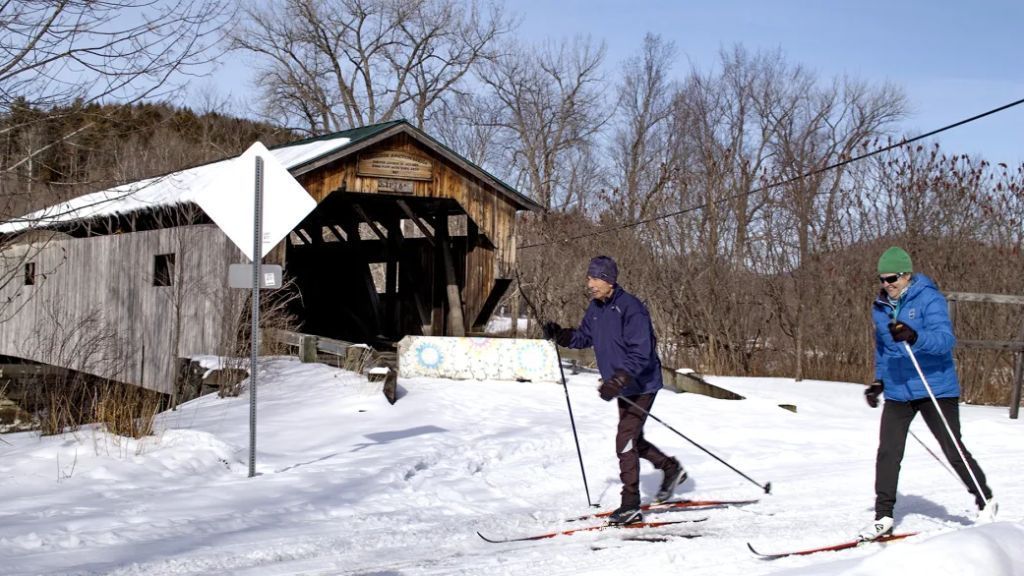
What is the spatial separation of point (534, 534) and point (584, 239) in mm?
20784

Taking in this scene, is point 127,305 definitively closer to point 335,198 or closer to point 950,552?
point 335,198

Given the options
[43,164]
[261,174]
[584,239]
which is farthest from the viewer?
[584,239]

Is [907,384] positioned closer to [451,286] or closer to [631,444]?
[631,444]

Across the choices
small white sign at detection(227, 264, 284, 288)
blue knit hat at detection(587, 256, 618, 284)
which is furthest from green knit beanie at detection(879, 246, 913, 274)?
small white sign at detection(227, 264, 284, 288)

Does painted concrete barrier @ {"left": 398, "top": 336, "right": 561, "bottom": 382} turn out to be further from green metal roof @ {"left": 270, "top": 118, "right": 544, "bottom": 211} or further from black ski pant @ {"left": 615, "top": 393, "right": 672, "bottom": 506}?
black ski pant @ {"left": 615, "top": 393, "right": 672, "bottom": 506}

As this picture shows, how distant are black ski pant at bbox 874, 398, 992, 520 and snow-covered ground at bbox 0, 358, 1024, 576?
1.18ft

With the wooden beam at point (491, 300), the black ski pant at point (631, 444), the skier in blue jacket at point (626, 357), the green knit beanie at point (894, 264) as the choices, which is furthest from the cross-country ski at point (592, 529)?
the wooden beam at point (491, 300)

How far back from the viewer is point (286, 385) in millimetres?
13031

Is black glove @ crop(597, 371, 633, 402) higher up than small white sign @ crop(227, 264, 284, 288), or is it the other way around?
small white sign @ crop(227, 264, 284, 288)

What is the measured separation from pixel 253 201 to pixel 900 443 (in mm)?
5100

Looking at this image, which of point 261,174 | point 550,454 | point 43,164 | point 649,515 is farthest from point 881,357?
point 43,164

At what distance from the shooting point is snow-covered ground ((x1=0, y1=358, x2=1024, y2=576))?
514 cm

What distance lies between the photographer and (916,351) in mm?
5766

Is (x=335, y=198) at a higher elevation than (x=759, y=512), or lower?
higher
